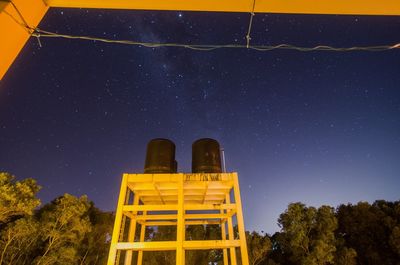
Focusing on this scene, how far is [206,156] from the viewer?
7.88 meters

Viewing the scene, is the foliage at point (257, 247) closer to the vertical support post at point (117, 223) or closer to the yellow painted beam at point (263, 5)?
the vertical support post at point (117, 223)

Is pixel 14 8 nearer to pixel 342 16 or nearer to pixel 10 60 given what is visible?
pixel 10 60

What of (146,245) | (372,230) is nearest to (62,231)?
(146,245)

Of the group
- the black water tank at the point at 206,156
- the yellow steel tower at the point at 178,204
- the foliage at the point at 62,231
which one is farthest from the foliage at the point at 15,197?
the black water tank at the point at 206,156

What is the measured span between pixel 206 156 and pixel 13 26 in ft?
20.0

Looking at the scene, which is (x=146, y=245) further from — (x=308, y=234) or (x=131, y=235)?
(x=308, y=234)

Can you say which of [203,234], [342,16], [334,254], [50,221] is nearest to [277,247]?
[334,254]

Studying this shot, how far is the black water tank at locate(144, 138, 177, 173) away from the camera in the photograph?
25.1ft

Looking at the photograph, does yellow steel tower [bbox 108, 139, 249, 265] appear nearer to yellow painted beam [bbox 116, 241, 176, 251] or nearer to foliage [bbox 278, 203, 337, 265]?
yellow painted beam [bbox 116, 241, 176, 251]

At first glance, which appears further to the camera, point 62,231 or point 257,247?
point 257,247

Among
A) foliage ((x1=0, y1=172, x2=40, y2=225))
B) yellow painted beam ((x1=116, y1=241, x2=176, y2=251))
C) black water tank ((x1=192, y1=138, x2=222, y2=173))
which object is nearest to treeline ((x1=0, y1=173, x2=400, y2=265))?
foliage ((x1=0, y1=172, x2=40, y2=225))

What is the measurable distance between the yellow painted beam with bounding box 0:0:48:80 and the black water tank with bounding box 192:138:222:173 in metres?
5.81

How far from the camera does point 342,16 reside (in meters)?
3.49

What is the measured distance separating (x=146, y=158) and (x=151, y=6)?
5.46 meters
